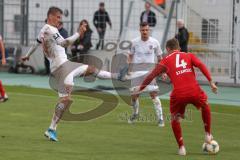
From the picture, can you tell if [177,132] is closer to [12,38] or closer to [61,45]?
[61,45]

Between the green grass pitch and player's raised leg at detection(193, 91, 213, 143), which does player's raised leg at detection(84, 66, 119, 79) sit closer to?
the green grass pitch

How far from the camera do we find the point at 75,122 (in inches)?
693

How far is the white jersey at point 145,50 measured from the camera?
17.9 m

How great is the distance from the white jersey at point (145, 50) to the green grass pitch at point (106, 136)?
1.44 m

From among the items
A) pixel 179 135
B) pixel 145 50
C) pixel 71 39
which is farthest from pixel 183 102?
pixel 145 50

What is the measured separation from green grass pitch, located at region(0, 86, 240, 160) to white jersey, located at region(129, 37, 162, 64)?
1.44 metres

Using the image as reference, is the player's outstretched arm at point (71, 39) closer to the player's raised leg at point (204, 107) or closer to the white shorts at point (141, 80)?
the player's raised leg at point (204, 107)

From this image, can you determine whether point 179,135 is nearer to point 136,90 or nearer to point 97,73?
point 136,90

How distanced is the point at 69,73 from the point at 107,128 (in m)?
2.29

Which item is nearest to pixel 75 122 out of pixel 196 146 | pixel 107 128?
pixel 107 128

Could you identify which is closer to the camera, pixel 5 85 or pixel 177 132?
pixel 177 132

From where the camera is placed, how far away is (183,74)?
1295 centimetres

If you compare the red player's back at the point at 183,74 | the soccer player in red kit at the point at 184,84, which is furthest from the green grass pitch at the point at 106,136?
the red player's back at the point at 183,74

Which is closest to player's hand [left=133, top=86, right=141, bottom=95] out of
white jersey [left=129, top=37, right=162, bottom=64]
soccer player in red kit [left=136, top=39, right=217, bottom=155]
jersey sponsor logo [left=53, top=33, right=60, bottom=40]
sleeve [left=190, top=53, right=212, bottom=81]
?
white jersey [left=129, top=37, right=162, bottom=64]
